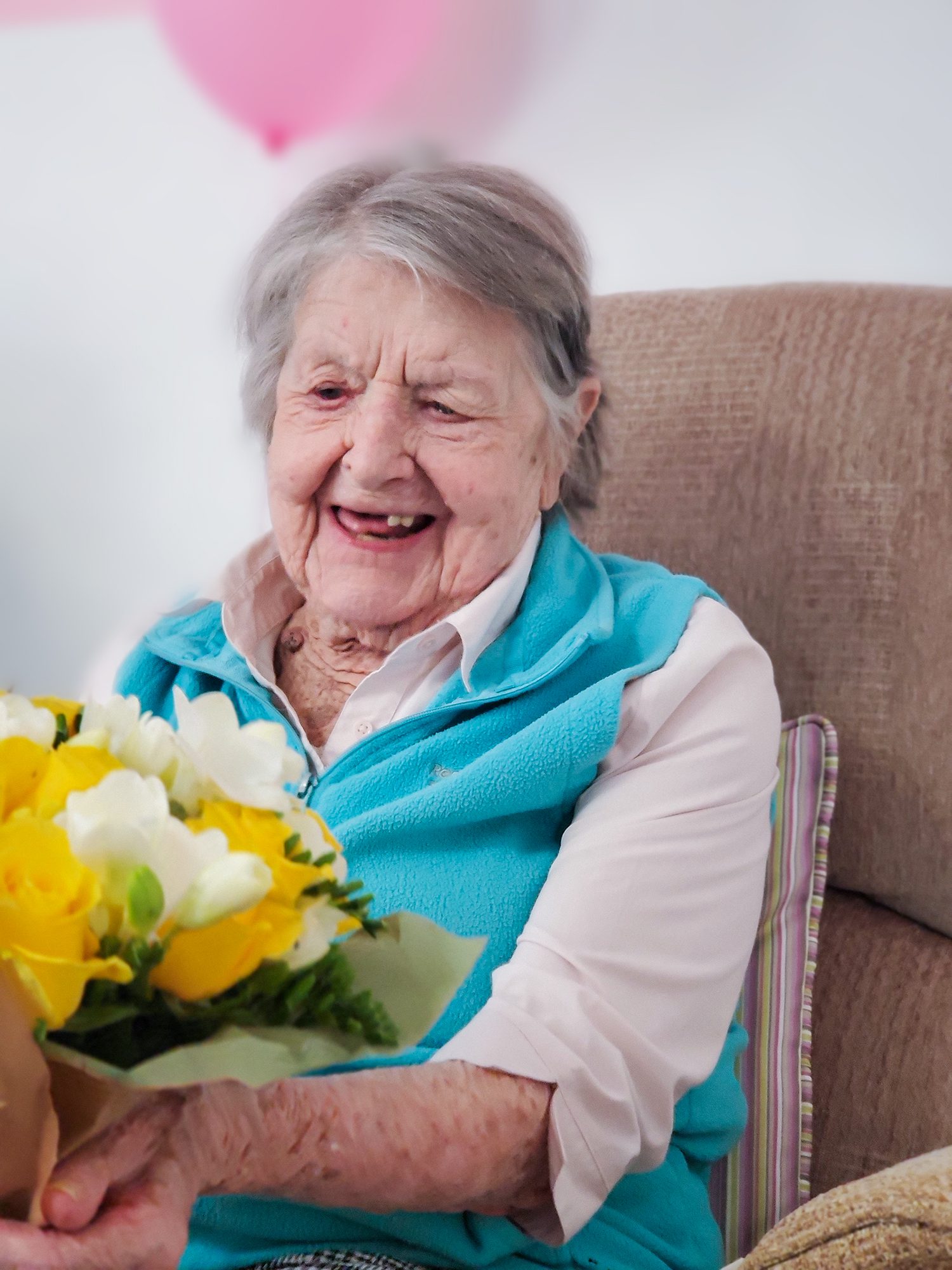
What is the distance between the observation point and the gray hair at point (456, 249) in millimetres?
1281

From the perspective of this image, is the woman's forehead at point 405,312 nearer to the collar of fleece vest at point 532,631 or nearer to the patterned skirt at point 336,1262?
the collar of fleece vest at point 532,631

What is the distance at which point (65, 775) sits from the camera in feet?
2.12

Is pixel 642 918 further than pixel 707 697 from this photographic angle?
No

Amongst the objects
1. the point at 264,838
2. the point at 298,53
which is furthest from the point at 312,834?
the point at 298,53

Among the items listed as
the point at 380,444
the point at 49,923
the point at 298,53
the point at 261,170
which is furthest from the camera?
the point at 261,170

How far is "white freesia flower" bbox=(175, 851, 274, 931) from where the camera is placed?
59 cm

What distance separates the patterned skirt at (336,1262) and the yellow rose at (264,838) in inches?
19.2

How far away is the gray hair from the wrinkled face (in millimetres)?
22

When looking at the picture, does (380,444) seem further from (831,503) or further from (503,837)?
(831,503)

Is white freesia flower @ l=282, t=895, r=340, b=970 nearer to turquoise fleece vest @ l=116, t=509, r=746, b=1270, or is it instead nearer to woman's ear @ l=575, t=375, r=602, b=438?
turquoise fleece vest @ l=116, t=509, r=746, b=1270

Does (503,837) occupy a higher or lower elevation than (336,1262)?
higher

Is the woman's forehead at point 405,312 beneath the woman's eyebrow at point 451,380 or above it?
above

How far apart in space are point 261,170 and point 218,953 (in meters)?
1.87

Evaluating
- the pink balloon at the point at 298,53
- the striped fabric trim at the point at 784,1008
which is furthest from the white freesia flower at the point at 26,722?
the pink balloon at the point at 298,53
